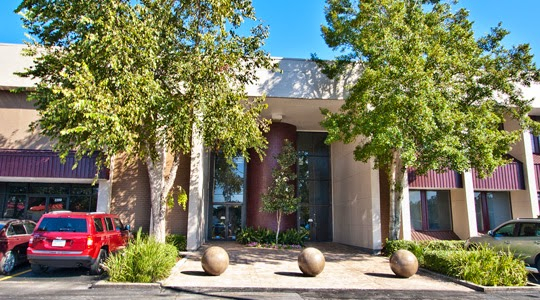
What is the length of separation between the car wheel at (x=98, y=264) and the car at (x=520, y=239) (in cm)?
1192

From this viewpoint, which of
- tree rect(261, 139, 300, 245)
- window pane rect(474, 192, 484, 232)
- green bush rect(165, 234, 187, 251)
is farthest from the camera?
window pane rect(474, 192, 484, 232)

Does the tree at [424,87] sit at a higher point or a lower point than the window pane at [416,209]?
higher

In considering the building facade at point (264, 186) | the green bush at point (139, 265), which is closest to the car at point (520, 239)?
the building facade at point (264, 186)

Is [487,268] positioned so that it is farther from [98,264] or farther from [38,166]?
[38,166]

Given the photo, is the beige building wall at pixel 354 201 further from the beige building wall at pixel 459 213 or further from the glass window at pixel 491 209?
the glass window at pixel 491 209

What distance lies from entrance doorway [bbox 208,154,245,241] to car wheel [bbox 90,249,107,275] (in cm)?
1108

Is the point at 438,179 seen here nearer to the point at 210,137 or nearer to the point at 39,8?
the point at 210,137

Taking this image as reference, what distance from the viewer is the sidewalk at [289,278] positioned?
30.7 ft

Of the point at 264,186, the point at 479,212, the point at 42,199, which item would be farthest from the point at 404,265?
the point at 42,199

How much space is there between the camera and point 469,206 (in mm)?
18688

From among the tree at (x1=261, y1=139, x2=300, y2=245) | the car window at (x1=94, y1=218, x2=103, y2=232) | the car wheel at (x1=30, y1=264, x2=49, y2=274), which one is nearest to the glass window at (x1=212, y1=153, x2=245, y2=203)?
the tree at (x1=261, y1=139, x2=300, y2=245)

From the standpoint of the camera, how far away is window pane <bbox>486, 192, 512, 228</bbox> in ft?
67.4

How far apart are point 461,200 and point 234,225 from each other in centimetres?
1223

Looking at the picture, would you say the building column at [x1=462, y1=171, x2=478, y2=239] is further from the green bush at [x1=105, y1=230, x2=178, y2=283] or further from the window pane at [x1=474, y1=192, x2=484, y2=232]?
the green bush at [x1=105, y1=230, x2=178, y2=283]
